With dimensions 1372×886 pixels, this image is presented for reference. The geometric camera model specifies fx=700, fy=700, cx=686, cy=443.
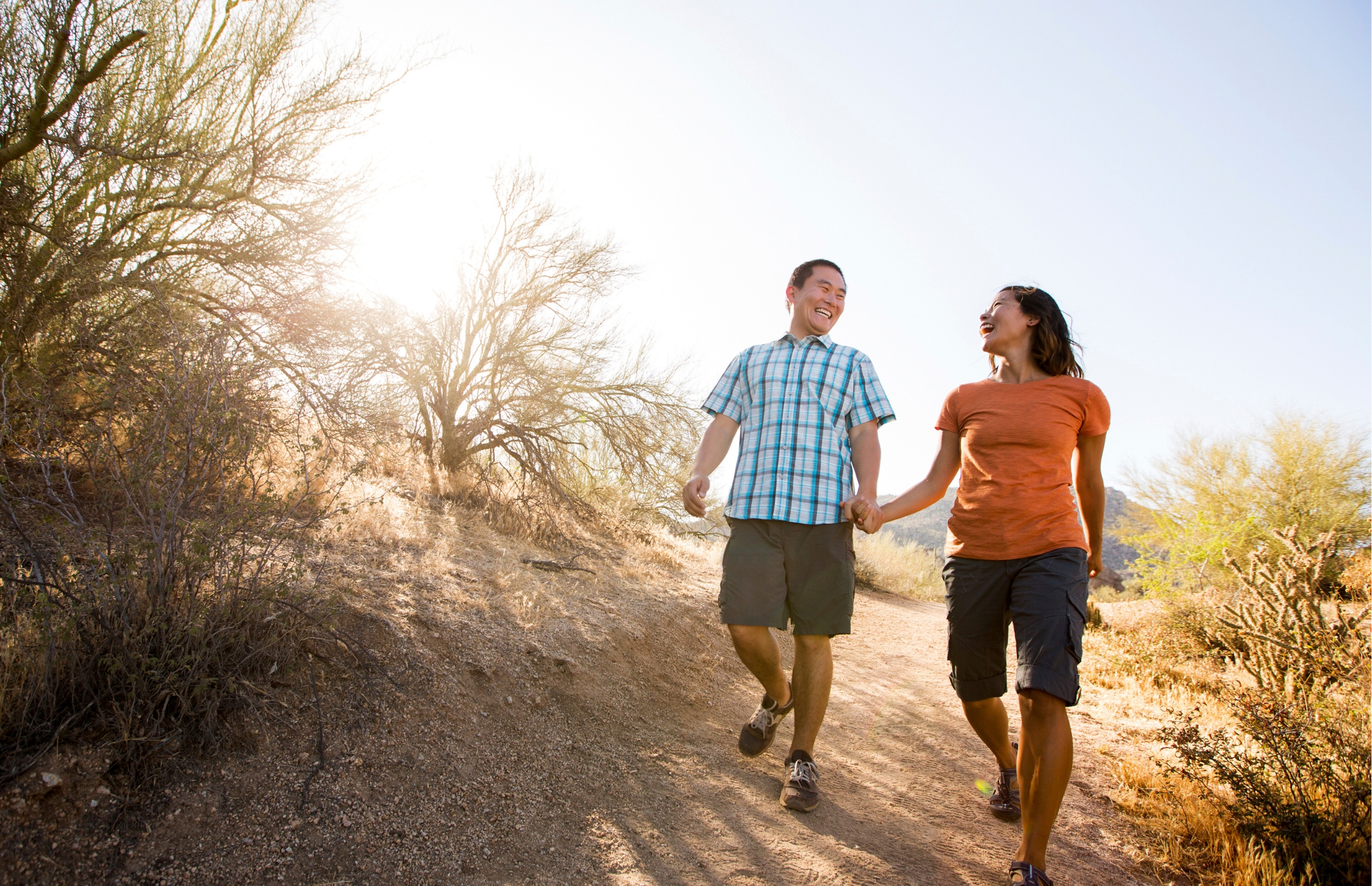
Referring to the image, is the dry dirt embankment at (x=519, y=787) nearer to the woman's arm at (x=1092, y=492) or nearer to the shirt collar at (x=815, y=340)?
the woman's arm at (x=1092, y=492)

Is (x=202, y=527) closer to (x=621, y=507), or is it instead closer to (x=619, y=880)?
(x=619, y=880)

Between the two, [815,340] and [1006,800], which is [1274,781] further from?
[815,340]

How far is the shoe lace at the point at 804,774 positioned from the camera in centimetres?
288

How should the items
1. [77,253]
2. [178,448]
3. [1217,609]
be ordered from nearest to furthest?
[178,448] < [77,253] < [1217,609]

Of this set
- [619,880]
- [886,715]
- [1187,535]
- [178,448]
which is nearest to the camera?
[619,880]

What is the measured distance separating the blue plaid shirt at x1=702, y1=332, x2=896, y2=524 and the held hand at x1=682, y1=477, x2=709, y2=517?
5.5 inches

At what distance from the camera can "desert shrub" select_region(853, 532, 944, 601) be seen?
595 inches

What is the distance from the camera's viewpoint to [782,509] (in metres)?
2.98

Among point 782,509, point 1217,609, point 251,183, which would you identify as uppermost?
point 251,183

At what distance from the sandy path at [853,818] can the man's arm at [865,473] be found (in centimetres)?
121

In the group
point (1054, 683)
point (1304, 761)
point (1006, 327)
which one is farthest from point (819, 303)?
point (1304, 761)

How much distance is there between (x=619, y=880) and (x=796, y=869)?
0.60 m

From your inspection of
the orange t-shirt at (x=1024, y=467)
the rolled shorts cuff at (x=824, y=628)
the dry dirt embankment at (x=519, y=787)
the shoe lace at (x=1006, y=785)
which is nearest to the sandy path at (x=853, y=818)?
the dry dirt embankment at (x=519, y=787)

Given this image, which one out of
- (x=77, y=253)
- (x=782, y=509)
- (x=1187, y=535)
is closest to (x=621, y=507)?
(x=77, y=253)
